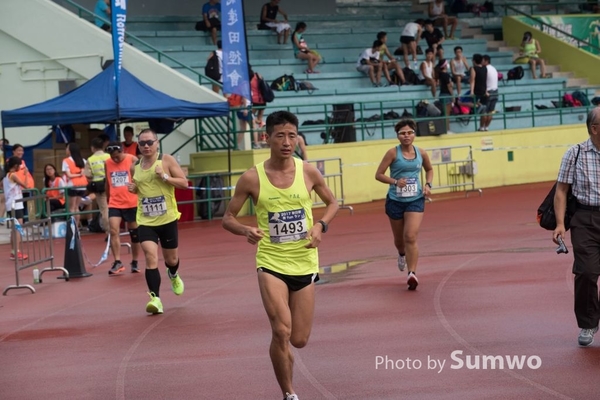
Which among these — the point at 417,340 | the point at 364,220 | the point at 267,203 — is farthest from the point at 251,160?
the point at 267,203

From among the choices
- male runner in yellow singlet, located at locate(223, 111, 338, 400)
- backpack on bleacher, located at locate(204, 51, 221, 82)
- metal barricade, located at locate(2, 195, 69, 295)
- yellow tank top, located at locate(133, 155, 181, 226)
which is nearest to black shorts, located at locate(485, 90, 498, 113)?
backpack on bleacher, located at locate(204, 51, 221, 82)

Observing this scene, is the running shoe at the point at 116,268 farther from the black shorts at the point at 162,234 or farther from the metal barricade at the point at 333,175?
the metal barricade at the point at 333,175

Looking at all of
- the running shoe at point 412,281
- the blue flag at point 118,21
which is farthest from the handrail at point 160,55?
the running shoe at point 412,281

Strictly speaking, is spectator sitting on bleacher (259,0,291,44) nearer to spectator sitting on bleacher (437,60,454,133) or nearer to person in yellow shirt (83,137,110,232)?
spectator sitting on bleacher (437,60,454,133)

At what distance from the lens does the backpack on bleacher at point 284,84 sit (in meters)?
31.3

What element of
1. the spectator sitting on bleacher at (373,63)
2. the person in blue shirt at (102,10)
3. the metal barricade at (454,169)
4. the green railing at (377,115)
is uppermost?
the person in blue shirt at (102,10)

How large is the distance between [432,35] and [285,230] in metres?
28.7

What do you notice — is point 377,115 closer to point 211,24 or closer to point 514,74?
point 211,24

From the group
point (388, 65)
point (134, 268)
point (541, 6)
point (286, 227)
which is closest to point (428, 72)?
point (388, 65)

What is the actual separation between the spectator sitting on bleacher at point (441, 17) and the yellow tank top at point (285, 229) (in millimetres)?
31162

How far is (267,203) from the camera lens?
330 inches

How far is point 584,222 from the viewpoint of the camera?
9.70 meters

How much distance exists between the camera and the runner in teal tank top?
13.8m

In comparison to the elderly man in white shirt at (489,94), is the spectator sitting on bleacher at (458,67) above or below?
above
